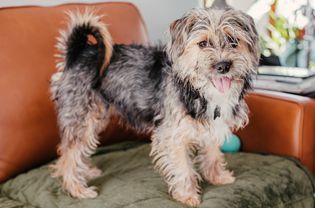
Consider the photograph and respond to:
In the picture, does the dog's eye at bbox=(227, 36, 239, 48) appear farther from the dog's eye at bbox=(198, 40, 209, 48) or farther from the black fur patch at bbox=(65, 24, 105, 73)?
the black fur patch at bbox=(65, 24, 105, 73)

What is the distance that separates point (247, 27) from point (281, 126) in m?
0.59

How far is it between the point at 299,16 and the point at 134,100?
1.23 meters

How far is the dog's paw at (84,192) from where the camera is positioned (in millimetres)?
1746

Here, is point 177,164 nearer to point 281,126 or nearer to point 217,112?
point 217,112

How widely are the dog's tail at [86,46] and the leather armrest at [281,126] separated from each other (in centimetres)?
75

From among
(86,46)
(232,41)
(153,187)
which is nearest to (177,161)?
(153,187)

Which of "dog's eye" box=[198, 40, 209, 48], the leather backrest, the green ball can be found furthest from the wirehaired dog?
the green ball

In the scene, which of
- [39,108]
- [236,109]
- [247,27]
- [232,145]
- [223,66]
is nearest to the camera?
[223,66]

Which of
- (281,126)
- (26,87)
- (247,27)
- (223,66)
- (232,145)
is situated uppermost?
(247,27)

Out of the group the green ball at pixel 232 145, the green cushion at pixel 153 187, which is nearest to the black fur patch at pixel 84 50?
the green cushion at pixel 153 187

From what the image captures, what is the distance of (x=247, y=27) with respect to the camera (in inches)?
64.7

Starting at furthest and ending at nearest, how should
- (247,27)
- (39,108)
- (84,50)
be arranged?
(39,108) → (84,50) → (247,27)

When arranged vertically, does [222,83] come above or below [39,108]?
above

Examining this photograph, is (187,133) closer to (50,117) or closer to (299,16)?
(50,117)
